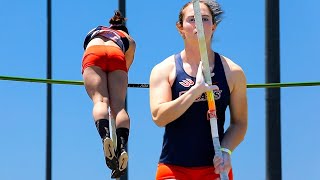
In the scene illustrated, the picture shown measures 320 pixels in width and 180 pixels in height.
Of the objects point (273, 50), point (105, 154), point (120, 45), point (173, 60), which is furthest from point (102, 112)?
point (273, 50)

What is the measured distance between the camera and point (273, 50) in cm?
731

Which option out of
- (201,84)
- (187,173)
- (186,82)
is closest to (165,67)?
(186,82)

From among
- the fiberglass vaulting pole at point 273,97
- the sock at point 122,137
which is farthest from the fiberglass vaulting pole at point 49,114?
the sock at point 122,137

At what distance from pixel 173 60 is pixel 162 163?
0.47 meters

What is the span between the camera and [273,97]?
7.30 meters

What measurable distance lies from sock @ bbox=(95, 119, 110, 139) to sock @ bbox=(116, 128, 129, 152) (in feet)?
0.45

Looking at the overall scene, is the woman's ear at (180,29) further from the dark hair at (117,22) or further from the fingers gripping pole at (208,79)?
the dark hair at (117,22)

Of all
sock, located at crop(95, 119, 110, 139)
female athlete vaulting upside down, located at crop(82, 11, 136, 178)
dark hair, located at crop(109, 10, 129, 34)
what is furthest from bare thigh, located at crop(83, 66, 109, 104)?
dark hair, located at crop(109, 10, 129, 34)

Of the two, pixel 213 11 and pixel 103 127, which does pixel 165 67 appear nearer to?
pixel 213 11

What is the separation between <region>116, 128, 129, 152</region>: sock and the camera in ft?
15.6

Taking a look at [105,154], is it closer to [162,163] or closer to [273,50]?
[162,163]

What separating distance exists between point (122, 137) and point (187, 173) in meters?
1.81

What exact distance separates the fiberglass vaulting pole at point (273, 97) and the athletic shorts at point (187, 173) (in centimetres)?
419

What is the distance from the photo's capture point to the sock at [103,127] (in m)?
4.66
